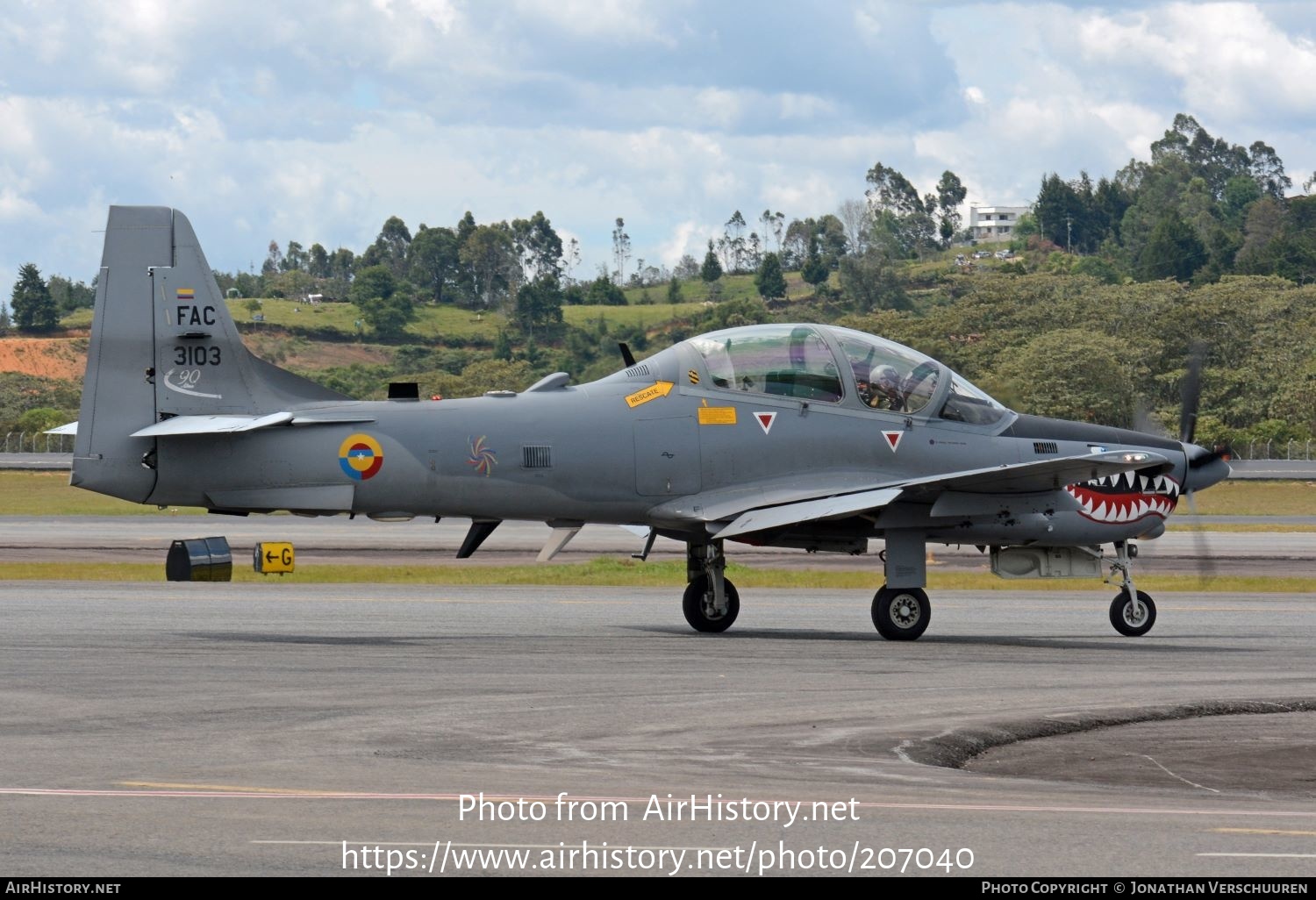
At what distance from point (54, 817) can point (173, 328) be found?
10.1 metres

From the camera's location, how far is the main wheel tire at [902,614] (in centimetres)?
1759

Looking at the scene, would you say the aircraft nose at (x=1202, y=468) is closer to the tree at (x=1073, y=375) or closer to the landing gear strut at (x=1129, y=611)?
the landing gear strut at (x=1129, y=611)

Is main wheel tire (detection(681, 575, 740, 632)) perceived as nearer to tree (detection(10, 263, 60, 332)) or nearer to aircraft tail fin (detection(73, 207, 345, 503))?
aircraft tail fin (detection(73, 207, 345, 503))

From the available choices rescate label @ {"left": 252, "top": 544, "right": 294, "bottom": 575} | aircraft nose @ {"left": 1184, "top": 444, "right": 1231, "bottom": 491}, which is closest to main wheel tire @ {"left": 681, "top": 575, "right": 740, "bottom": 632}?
aircraft nose @ {"left": 1184, "top": 444, "right": 1231, "bottom": 491}

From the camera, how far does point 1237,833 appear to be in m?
7.89

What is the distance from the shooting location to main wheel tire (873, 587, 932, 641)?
17594 millimetres

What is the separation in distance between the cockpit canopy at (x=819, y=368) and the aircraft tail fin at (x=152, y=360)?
4.46 meters

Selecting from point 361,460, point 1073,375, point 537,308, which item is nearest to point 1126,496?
point 361,460

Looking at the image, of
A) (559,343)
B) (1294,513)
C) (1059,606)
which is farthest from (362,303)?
(1059,606)

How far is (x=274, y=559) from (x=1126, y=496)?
1681 centimetres

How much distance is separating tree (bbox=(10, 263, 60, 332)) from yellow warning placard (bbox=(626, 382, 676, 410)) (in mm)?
174723

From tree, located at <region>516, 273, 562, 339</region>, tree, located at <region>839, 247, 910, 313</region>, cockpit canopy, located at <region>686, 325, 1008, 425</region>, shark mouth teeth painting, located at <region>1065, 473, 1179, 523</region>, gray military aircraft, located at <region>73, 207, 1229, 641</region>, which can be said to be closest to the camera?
gray military aircraft, located at <region>73, 207, 1229, 641</region>

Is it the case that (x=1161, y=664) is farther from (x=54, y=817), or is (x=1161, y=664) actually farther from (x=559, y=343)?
(x=559, y=343)

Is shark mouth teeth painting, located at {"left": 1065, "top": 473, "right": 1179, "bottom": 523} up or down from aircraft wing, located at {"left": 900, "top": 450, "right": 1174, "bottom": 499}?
down
